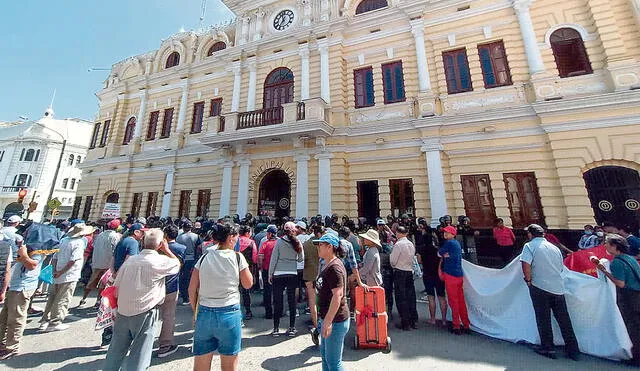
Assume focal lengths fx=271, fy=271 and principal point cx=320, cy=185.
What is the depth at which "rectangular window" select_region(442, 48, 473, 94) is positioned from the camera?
1096cm

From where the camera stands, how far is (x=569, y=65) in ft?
32.2

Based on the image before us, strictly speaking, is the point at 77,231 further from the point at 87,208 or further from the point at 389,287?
the point at 87,208

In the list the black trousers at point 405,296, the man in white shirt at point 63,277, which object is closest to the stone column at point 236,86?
the man in white shirt at point 63,277

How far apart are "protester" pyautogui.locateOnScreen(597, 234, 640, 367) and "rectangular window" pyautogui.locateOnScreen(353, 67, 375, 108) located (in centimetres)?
979

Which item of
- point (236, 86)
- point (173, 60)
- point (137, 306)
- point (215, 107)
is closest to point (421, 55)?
point (236, 86)

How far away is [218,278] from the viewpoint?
2.81m

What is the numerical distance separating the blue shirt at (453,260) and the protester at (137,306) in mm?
4491

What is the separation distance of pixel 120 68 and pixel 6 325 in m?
21.6

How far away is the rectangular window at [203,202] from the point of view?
1452 centimetres

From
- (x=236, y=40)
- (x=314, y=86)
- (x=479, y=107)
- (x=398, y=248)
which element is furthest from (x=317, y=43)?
(x=398, y=248)

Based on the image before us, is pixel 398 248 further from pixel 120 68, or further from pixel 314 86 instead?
pixel 120 68

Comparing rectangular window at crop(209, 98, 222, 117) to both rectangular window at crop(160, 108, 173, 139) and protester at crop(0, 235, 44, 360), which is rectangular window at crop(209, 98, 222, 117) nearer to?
rectangular window at crop(160, 108, 173, 139)

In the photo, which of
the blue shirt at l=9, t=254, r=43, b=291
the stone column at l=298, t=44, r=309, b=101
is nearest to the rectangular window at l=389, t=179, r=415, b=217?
the stone column at l=298, t=44, r=309, b=101

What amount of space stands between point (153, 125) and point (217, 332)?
18.7 m
